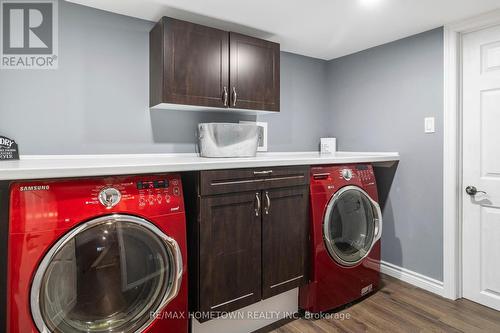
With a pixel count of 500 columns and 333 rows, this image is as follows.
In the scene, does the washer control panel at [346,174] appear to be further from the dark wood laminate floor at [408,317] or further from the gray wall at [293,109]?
the dark wood laminate floor at [408,317]

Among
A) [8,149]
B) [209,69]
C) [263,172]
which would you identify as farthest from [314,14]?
[8,149]

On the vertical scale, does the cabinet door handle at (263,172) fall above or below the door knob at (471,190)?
above

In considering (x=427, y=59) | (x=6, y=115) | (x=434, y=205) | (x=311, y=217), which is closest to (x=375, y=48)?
(x=427, y=59)

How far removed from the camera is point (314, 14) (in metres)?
2.03

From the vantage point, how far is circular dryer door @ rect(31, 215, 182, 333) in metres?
1.20

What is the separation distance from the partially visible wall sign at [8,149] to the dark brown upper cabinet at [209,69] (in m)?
0.85

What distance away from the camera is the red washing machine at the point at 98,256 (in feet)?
3.73

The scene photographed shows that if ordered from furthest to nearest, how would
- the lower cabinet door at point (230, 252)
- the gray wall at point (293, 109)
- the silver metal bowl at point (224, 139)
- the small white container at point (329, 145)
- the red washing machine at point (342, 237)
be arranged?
the small white container at point (329, 145)
the silver metal bowl at point (224, 139)
the red washing machine at point (342, 237)
the gray wall at point (293, 109)
the lower cabinet door at point (230, 252)

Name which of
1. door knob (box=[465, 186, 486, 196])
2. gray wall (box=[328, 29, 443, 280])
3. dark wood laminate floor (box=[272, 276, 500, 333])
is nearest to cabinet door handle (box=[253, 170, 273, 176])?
dark wood laminate floor (box=[272, 276, 500, 333])

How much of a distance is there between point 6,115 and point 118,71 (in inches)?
27.5

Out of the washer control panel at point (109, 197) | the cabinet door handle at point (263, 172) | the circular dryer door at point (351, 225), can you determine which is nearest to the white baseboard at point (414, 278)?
the circular dryer door at point (351, 225)

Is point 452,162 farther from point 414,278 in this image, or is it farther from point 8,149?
point 8,149

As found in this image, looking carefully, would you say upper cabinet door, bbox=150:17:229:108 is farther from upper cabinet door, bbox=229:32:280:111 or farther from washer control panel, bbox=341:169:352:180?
washer control panel, bbox=341:169:352:180

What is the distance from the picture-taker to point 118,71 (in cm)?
203
